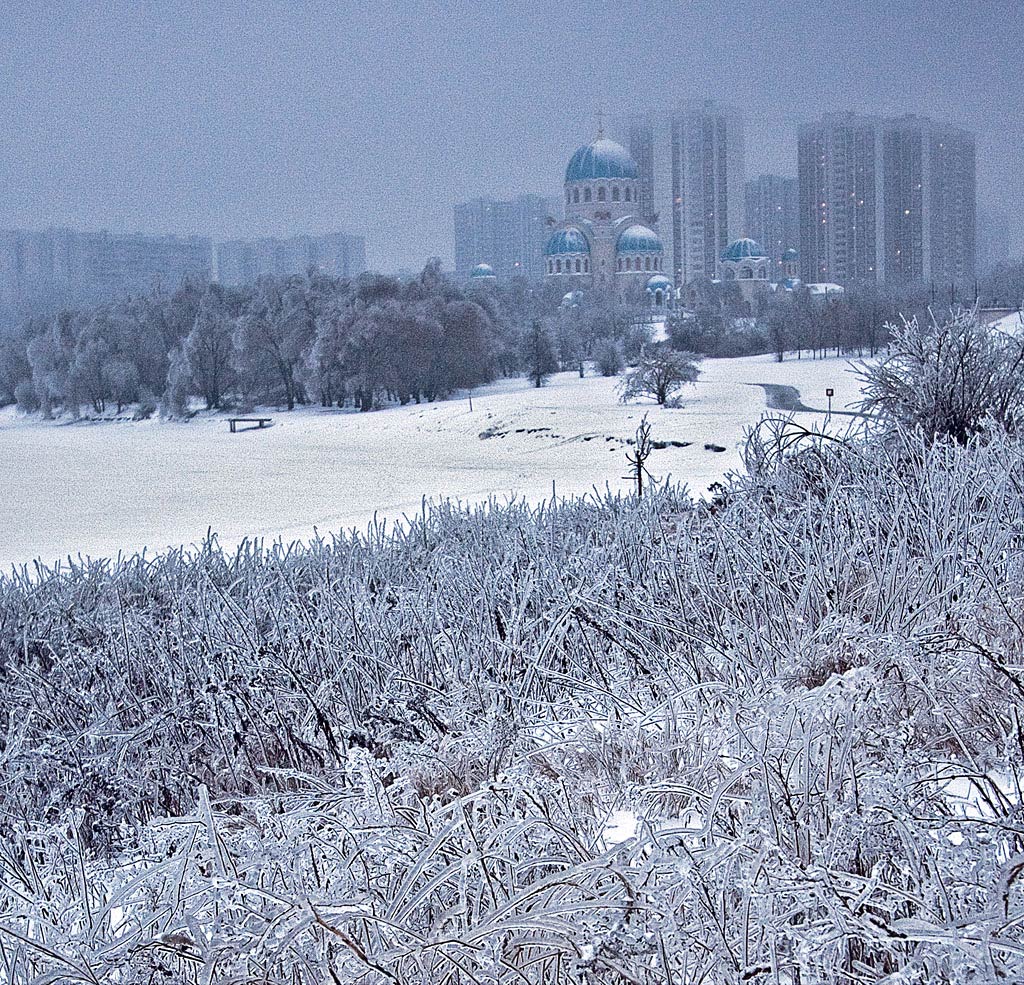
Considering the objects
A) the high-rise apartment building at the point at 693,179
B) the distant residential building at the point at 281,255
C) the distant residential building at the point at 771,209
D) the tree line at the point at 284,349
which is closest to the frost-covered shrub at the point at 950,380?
the tree line at the point at 284,349

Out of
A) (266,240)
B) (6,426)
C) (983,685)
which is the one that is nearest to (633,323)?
(6,426)

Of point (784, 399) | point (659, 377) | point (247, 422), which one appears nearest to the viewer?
point (784, 399)

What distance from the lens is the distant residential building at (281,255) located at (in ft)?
530

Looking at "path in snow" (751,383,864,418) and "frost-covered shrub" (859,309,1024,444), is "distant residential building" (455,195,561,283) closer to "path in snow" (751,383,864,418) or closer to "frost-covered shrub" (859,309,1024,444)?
"path in snow" (751,383,864,418)

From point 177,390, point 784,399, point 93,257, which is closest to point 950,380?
point 784,399

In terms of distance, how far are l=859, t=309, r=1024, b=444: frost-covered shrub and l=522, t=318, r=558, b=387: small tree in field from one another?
133 ft

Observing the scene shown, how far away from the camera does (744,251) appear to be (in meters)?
104

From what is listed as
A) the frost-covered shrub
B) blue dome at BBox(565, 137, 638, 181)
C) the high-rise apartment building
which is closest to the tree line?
the frost-covered shrub

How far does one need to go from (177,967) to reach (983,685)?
2.23 meters

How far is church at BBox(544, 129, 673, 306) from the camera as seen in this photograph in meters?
101

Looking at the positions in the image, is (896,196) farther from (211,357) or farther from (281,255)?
(211,357)

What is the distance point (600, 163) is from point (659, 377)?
7021 centimetres

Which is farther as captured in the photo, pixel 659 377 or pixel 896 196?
pixel 896 196

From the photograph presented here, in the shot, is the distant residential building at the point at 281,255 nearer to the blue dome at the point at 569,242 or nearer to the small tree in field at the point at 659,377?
the blue dome at the point at 569,242
